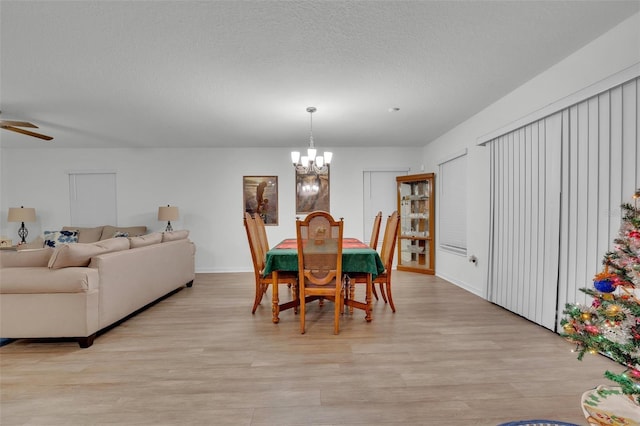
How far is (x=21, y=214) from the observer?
5055 mm

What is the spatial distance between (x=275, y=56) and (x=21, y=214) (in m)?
5.78

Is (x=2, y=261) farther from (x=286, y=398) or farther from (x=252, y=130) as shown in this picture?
(x=252, y=130)

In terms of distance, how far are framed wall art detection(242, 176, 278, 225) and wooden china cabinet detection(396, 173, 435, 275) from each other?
8.06ft

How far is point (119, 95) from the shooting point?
3129mm

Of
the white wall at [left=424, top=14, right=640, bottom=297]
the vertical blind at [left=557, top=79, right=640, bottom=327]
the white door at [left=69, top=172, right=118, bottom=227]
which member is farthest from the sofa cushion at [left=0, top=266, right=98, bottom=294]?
the white wall at [left=424, top=14, right=640, bottom=297]

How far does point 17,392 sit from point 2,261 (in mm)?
1225

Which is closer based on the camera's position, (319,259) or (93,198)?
(319,259)

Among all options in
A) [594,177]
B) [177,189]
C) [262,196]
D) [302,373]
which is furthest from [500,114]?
[177,189]

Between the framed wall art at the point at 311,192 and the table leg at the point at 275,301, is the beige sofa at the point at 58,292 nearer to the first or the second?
the table leg at the point at 275,301

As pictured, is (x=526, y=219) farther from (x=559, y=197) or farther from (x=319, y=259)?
(x=319, y=259)

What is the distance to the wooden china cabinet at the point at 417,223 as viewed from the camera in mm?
5203

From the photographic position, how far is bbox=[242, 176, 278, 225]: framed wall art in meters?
5.64

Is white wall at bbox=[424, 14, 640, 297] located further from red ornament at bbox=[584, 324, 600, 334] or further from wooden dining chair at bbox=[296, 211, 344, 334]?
wooden dining chair at bbox=[296, 211, 344, 334]

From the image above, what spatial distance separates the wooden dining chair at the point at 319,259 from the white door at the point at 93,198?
16.0 ft
